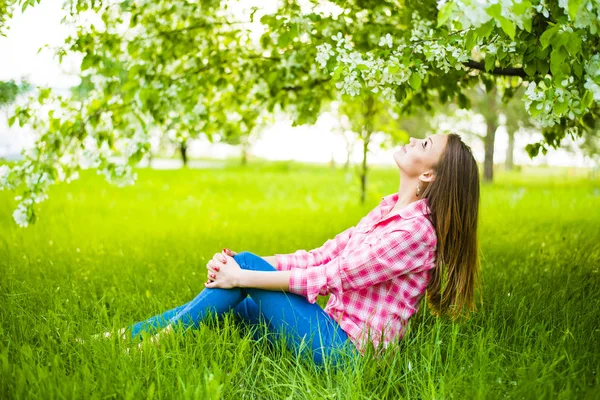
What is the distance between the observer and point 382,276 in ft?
9.21

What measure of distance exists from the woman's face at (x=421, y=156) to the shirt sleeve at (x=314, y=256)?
A: 530 mm

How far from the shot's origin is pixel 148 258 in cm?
511

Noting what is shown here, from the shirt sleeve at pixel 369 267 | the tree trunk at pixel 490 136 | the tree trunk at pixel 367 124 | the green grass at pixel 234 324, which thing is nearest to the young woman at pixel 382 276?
the shirt sleeve at pixel 369 267

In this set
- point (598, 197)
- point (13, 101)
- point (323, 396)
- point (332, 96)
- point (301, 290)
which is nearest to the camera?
point (323, 396)

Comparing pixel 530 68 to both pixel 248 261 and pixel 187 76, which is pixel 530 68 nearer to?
pixel 248 261

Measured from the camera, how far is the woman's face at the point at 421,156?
10.1 ft

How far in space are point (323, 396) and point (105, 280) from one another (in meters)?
2.42

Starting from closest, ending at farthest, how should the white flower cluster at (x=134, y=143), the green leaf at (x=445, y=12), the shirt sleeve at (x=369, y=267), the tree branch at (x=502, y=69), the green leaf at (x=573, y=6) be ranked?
1. the green leaf at (x=445, y=12)
2. the green leaf at (x=573, y=6)
3. the shirt sleeve at (x=369, y=267)
4. the tree branch at (x=502, y=69)
5. the white flower cluster at (x=134, y=143)

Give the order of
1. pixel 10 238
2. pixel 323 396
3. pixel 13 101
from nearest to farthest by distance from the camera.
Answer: pixel 323 396 → pixel 13 101 → pixel 10 238

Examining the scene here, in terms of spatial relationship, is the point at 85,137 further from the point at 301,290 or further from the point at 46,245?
the point at 301,290

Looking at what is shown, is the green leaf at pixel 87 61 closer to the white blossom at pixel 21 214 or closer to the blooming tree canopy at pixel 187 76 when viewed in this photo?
the blooming tree canopy at pixel 187 76

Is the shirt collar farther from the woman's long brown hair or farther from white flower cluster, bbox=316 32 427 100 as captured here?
white flower cluster, bbox=316 32 427 100

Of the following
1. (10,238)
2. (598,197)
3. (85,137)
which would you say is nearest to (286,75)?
(85,137)

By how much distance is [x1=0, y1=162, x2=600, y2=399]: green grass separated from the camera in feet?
8.36
